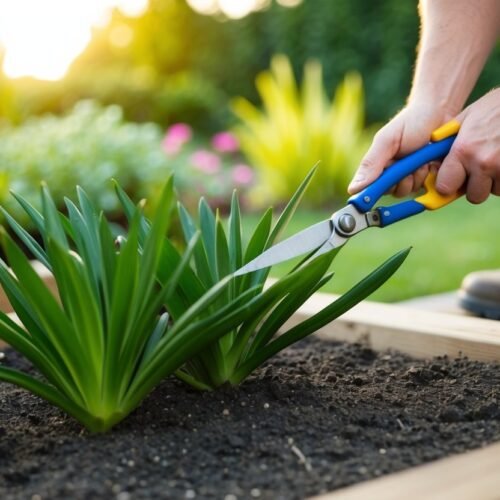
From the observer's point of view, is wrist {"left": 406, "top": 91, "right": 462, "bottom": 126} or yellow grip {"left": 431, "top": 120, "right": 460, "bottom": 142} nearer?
yellow grip {"left": 431, "top": 120, "right": 460, "bottom": 142}

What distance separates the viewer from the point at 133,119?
13078mm

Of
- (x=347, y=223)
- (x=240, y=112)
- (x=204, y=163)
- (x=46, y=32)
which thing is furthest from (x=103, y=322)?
(x=46, y=32)

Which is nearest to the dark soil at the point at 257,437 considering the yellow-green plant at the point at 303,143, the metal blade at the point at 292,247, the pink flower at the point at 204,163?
the metal blade at the point at 292,247

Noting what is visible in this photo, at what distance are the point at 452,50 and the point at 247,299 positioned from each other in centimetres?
97

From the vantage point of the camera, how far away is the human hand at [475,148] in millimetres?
1725

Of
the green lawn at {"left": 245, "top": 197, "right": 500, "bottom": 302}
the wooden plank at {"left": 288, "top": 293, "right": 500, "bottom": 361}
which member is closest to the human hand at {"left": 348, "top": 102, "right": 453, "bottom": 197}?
the wooden plank at {"left": 288, "top": 293, "right": 500, "bottom": 361}

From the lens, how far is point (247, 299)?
1417 millimetres

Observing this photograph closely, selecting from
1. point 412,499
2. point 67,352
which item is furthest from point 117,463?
point 412,499

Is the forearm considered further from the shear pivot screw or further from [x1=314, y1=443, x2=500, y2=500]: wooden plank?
[x1=314, y1=443, x2=500, y2=500]: wooden plank

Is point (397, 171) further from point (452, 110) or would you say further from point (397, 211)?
point (452, 110)

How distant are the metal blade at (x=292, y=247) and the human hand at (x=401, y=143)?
15 cm

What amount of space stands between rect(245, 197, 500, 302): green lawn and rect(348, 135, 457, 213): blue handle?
2.48 meters

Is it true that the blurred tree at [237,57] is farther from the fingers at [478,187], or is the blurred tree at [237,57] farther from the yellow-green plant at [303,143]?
the fingers at [478,187]

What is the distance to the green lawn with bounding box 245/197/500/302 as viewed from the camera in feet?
14.9
